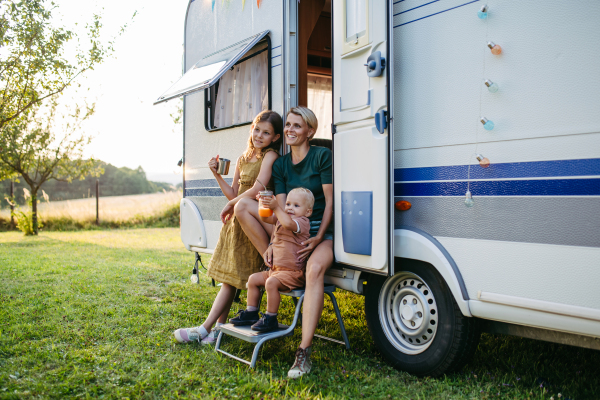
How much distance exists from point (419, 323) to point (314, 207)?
40.9 inches

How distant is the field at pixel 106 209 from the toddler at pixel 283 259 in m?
11.6

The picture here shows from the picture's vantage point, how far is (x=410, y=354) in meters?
2.92

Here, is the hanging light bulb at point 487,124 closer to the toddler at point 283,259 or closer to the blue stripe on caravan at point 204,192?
the toddler at point 283,259

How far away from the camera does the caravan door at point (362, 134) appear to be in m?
2.81

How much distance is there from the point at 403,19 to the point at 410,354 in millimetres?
2001

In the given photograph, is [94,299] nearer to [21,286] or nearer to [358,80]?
[21,286]

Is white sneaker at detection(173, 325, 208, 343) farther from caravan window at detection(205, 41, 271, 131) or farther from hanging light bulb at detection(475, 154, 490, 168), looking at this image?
hanging light bulb at detection(475, 154, 490, 168)

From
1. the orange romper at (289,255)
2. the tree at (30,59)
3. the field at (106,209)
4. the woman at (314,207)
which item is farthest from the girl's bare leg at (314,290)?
the field at (106,209)

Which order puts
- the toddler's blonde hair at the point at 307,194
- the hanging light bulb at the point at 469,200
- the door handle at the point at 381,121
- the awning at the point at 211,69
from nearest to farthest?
1. the hanging light bulb at the point at 469,200
2. the door handle at the point at 381,121
3. the toddler's blonde hair at the point at 307,194
4. the awning at the point at 211,69

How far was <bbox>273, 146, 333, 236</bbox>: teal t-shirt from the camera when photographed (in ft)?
11.0

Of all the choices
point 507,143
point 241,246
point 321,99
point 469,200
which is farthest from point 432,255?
point 321,99

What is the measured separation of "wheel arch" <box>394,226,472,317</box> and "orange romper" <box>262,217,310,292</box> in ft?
2.10

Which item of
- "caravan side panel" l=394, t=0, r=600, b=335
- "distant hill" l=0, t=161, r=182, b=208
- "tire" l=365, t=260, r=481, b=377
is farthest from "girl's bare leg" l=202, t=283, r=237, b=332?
"distant hill" l=0, t=161, r=182, b=208

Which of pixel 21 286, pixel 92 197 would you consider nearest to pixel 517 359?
pixel 21 286
